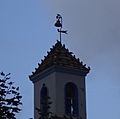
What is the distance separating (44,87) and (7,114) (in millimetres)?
13814

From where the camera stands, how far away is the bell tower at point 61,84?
2961 centimetres

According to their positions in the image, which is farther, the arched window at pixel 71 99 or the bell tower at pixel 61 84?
the arched window at pixel 71 99

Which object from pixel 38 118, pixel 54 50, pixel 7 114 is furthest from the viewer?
pixel 54 50

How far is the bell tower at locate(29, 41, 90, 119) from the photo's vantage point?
29.6 m

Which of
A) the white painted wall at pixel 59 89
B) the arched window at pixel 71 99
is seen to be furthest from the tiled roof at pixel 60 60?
the arched window at pixel 71 99

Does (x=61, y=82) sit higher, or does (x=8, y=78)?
(x=61, y=82)

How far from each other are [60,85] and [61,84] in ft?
0.34

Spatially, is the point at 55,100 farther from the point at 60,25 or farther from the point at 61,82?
the point at 60,25

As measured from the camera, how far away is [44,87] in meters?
30.6

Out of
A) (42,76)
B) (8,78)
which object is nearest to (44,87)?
(42,76)

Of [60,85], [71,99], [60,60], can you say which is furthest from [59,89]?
[60,60]

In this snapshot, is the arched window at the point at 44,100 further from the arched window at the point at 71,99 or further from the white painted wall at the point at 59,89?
the arched window at the point at 71,99

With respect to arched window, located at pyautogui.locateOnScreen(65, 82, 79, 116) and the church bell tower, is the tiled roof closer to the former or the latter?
the church bell tower

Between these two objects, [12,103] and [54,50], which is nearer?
[12,103]
